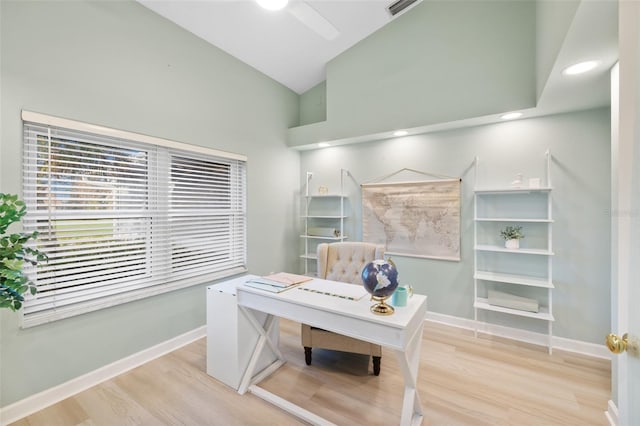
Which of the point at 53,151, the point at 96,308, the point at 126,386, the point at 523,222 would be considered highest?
the point at 53,151

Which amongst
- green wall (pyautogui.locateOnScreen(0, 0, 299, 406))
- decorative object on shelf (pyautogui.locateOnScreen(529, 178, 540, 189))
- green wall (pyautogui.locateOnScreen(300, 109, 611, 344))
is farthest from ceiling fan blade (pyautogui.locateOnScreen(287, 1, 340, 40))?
decorative object on shelf (pyautogui.locateOnScreen(529, 178, 540, 189))

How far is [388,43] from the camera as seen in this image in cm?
317

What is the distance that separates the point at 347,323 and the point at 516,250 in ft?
6.89

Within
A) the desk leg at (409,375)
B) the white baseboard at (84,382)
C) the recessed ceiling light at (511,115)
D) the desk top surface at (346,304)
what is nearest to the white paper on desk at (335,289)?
the desk top surface at (346,304)

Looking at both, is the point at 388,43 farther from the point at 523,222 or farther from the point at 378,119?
the point at 523,222

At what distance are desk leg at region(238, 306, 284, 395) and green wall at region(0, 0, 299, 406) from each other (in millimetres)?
1070

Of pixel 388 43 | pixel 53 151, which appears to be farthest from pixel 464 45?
pixel 53 151

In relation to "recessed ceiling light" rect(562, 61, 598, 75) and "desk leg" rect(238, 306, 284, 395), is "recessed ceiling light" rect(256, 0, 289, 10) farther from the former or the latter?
"desk leg" rect(238, 306, 284, 395)

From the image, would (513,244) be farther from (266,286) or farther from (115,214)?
(115,214)

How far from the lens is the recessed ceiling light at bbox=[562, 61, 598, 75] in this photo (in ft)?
5.68

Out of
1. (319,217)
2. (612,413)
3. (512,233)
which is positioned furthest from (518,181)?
(319,217)

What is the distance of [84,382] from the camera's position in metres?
2.08

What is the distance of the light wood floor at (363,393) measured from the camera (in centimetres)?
179

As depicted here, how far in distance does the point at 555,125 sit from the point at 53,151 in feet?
14.2
